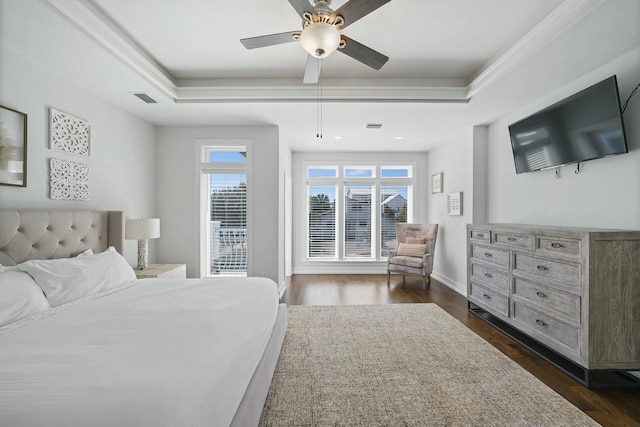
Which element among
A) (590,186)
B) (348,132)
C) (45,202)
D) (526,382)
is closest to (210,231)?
(45,202)

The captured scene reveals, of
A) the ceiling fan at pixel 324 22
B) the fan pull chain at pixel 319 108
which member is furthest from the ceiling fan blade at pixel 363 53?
the fan pull chain at pixel 319 108

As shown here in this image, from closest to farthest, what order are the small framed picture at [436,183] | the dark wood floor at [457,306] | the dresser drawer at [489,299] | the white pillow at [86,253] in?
the dark wood floor at [457,306] < the white pillow at [86,253] < the dresser drawer at [489,299] < the small framed picture at [436,183]

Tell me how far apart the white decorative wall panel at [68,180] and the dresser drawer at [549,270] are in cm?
453

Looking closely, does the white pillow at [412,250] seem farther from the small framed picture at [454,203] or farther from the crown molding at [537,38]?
the crown molding at [537,38]

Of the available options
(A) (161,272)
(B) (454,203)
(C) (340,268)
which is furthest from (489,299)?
(A) (161,272)

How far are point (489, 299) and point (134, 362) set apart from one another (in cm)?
344

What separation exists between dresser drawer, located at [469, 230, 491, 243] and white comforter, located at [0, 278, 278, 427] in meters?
2.68

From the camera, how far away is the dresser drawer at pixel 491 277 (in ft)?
9.99

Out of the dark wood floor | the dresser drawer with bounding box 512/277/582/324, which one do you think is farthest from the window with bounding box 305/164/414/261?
the dresser drawer with bounding box 512/277/582/324

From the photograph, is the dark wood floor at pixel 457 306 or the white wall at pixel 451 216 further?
the white wall at pixel 451 216

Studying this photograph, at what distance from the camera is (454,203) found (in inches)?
192

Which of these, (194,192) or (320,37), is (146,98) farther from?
(320,37)

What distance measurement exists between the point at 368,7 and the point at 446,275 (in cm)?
462

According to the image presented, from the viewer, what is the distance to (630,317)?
2082mm
